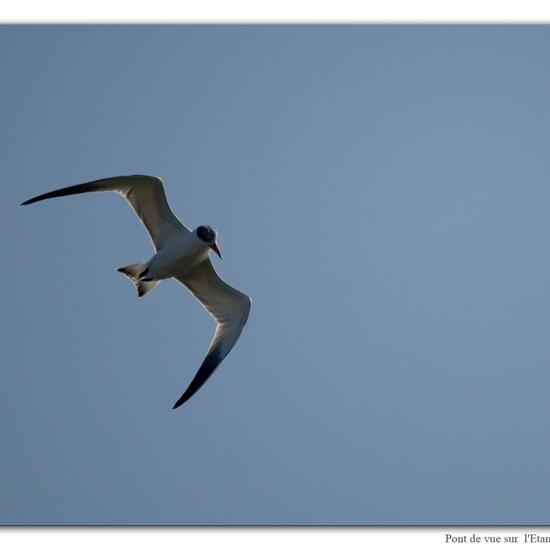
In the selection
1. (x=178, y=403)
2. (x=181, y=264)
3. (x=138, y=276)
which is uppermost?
(x=181, y=264)

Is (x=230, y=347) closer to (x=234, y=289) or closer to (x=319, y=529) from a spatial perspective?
(x=234, y=289)

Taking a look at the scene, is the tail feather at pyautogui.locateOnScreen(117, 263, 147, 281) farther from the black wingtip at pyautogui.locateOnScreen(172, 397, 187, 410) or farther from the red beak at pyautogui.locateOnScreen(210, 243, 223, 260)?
the black wingtip at pyautogui.locateOnScreen(172, 397, 187, 410)

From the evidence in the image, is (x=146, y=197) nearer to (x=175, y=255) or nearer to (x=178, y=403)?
(x=175, y=255)

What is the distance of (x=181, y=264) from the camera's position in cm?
1427

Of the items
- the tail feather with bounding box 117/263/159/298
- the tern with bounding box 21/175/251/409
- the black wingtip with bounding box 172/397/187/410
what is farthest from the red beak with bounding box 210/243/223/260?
the black wingtip with bounding box 172/397/187/410

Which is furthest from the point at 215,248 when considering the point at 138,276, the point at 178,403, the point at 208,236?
the point at 178,403

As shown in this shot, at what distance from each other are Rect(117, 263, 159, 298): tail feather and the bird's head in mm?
847

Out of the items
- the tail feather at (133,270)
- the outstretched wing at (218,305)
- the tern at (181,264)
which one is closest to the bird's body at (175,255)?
the tern at (181,264)

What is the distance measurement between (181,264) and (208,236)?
1.74 feet

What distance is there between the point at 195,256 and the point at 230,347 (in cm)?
145

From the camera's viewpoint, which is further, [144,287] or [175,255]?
[144,287]

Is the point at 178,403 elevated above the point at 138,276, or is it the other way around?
the point at 138,276

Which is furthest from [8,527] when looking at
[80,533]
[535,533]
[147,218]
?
[535,533]
